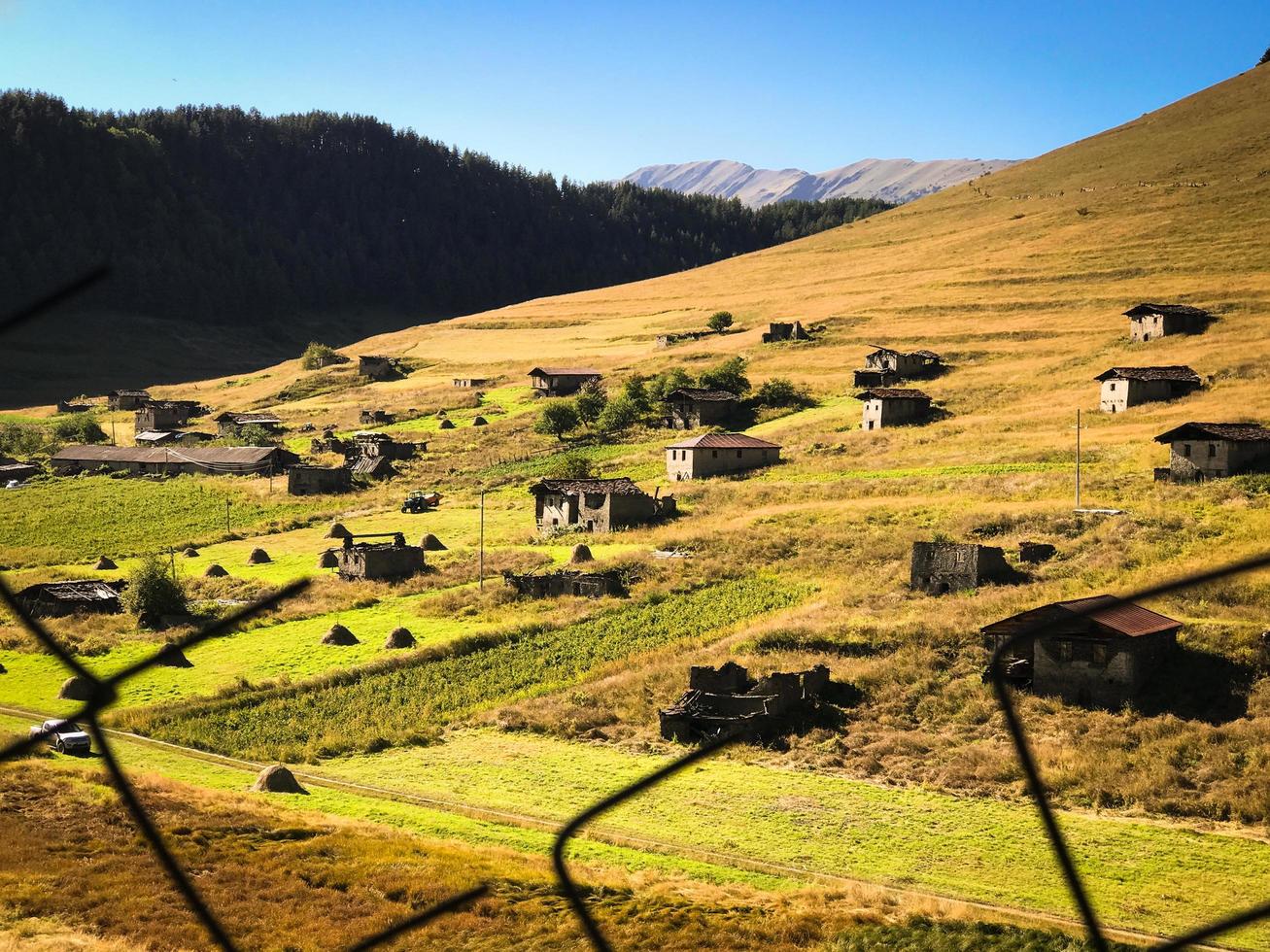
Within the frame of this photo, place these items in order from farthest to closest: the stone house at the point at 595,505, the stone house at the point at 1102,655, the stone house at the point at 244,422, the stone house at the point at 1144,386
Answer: the stone house at the point at 244,422
the stone house at the point at 1144,386
the stone house at the point at 595,505
the stone house at the point at 1102,655

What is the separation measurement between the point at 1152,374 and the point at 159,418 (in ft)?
300

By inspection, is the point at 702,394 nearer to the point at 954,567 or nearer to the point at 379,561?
the point at 379,561

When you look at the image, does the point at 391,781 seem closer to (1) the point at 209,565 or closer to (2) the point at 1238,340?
(1) the point at 209,565

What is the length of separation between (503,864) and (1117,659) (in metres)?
21.9

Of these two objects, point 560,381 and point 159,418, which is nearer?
point 560,381

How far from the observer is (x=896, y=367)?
101 meters

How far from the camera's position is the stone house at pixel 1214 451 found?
58.8 metres

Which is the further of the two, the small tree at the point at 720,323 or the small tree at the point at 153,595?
the small tree at the point at 720,323

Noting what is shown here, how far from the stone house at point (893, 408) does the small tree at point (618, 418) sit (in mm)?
21452

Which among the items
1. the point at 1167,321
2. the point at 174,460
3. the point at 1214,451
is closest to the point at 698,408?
the point at 1167,321

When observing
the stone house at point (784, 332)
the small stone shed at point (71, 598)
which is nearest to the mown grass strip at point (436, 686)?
the small stone shed at point (71, 598)

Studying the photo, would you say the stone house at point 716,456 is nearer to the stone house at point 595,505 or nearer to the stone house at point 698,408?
the stone house at point 595,505

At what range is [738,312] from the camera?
149 m

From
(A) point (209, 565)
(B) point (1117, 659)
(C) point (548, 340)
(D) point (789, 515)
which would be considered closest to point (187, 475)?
(A) point (209, 565)
